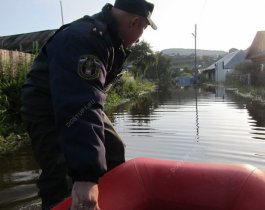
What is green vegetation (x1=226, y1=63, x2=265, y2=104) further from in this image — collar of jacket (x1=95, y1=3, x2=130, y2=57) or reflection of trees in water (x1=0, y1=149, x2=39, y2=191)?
collar of jacket (x1=95, y1=3, x2=130, y2=57)

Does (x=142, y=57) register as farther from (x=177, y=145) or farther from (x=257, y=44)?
(x=177, y=145)

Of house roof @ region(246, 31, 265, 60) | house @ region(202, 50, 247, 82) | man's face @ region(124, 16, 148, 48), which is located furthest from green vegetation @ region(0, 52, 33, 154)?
house @ region(202, 50, 247, 82)

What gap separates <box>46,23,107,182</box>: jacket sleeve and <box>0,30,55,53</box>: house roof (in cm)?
1490

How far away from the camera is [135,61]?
4341cm

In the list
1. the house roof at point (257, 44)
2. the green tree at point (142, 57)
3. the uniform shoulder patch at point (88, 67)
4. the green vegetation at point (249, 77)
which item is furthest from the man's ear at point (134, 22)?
the green tree at point (142, 57)

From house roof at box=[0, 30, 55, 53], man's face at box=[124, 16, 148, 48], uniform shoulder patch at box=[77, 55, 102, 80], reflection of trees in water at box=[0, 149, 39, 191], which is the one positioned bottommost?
reflection of trees in water at box=[0, 149, 39, 191]

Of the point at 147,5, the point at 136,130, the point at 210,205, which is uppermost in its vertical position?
the point at 147,5

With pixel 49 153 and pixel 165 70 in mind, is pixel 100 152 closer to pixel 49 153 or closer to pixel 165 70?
pixel 49 153

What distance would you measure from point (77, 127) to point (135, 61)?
137 ft

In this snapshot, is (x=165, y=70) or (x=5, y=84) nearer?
(x=5, y=84)

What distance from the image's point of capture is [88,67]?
6.81ft

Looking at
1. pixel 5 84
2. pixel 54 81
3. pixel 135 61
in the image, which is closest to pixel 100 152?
pixel 54 81

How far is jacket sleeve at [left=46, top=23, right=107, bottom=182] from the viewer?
1.94m

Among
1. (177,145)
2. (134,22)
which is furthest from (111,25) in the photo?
(177,145)
